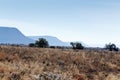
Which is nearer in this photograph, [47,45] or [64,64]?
[64,64]

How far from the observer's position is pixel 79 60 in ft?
142

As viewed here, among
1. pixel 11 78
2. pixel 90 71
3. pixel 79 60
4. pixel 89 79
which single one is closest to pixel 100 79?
pixel 89 79

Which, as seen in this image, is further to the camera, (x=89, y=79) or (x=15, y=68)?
(x=89, y=79)

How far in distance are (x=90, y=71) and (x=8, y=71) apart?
13708 mm

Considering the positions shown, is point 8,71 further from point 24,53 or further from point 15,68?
point 24,53

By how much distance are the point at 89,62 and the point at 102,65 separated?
5.26 feet

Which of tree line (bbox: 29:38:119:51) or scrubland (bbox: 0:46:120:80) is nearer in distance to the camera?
scrubland (bbox: 0:46:120:80)

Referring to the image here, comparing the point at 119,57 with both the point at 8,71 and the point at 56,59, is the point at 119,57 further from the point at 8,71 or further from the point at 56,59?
the point at 8,71

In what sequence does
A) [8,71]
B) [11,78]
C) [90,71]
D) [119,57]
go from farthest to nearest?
1. [119,57]
2. [90,71]
3. [8,71]
4. [11,78]

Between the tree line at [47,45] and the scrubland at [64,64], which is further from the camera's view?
the tree line at [47,45]

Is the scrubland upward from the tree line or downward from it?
downward

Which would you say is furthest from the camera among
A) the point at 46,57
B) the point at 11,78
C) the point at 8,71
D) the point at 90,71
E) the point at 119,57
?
the point at 119,57

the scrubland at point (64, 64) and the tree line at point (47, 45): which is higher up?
the tree line at point (47, 45)

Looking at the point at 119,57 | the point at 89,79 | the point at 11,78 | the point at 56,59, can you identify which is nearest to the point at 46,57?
the point at 56,59
